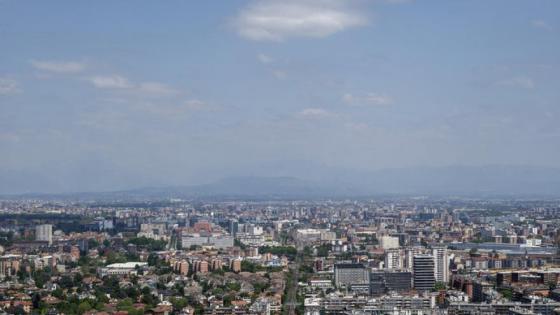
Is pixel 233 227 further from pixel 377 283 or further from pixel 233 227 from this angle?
pixel 377 283

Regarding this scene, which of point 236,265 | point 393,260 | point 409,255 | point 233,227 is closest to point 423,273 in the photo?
point 409,255

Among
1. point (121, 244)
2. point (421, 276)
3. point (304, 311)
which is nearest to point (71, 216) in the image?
point (121, 244)

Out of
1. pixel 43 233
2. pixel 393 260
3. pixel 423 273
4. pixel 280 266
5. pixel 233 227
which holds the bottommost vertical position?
pixel 280 266

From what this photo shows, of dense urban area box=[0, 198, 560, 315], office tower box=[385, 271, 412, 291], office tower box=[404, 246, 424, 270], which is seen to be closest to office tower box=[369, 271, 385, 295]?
dense urban area box=[0, 198, 560, 315]

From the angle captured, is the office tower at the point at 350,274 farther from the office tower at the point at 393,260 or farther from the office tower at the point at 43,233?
the office tower at the point at 43,233

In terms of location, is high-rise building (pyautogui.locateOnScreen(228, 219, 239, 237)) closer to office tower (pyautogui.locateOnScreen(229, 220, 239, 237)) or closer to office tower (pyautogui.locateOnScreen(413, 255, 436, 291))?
office tower (pyautogui.locateOnScreen(229, 220, 239, 237))

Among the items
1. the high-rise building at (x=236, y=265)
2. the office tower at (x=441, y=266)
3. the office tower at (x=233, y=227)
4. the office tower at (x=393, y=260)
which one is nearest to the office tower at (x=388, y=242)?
the office tower at (x=393, y=260)

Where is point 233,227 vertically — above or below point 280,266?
above
